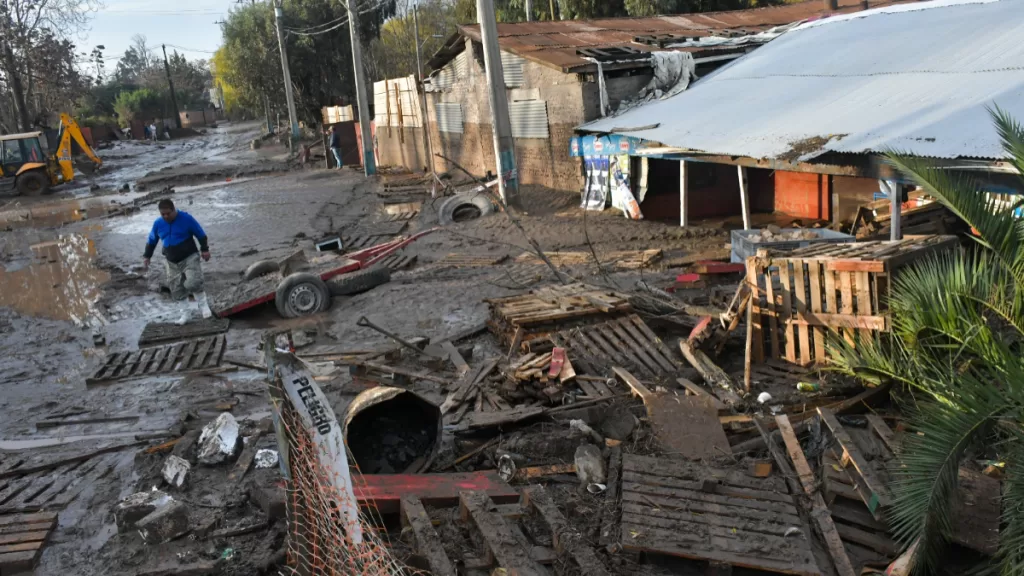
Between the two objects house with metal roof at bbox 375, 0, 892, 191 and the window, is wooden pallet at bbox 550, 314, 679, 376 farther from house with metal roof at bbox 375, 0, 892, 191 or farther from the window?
Answer: the window

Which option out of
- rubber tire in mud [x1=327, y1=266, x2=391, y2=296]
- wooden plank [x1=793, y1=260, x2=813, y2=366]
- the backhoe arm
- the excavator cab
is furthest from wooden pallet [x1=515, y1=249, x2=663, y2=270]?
the backhoe arm

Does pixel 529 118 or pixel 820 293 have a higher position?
pixel 529 118

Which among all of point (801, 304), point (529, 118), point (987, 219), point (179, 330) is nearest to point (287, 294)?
point (179, 330)

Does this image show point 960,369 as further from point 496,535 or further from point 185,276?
point 185,276

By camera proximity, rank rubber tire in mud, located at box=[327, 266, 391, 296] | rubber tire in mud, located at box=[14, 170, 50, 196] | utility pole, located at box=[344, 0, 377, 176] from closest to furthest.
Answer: rubber tire in mud, located at box=[327, 266, 391, 296], utility pole, located at box=[344, 0, 377, 176], rubber tire in mud, located at box=[14, 170, 50, 196]

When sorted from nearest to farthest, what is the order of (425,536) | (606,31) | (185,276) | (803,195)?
(425,536), (185,276), (803,195), (606,31)

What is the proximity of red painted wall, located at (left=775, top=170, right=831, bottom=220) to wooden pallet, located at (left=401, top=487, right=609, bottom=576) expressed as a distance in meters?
11.5

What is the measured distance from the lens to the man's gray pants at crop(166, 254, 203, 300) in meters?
12.0

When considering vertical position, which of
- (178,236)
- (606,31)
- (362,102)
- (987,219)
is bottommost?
(178,236)

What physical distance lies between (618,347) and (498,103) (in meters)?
10.4

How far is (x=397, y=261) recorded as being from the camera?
1419cm

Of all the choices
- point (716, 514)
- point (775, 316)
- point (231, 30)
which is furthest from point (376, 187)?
point (231, 30)

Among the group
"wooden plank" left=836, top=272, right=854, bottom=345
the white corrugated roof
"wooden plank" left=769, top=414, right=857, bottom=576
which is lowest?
"wooden plank" left=769, top=414, right=857, bottom=576

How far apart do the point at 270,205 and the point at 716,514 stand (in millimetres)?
21006
